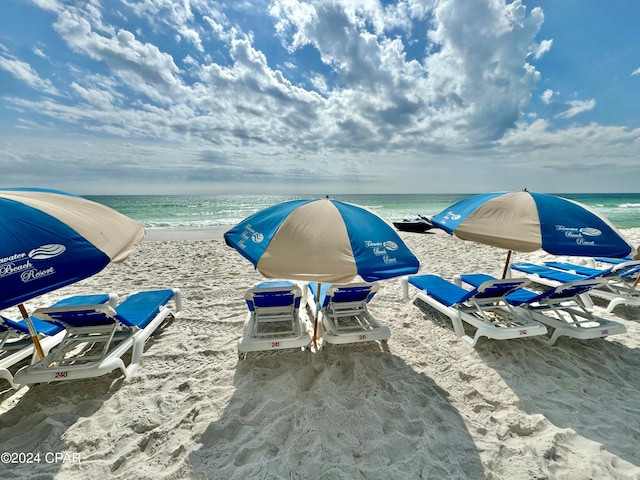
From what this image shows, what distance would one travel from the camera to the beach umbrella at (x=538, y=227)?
287 centimetres

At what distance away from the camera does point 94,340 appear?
3205mm

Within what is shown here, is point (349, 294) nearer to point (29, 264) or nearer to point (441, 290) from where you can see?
point (441, 290)

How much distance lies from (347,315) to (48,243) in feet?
10.0

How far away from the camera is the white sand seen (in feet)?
6.78

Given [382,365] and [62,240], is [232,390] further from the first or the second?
[62,240]

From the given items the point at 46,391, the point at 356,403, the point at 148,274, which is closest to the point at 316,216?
the point at 356,403

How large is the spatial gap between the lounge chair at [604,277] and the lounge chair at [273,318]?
4.70 meters

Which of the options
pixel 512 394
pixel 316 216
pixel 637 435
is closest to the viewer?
pixel 637 435

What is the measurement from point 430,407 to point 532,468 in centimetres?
80

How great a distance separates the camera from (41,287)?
182cm

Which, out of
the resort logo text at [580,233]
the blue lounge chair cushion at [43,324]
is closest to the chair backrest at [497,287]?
the resort logo text at [580,233]

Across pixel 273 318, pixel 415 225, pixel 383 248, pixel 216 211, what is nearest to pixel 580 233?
pixel 383 248

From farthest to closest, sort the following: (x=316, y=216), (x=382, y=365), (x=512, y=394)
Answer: (x=382, y=365) → (x=512, y=394) → (x=316, y=216)

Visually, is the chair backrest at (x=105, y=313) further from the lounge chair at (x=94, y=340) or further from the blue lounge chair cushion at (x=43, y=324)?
the blue lounge chair cushion at (x=43, y=324)
